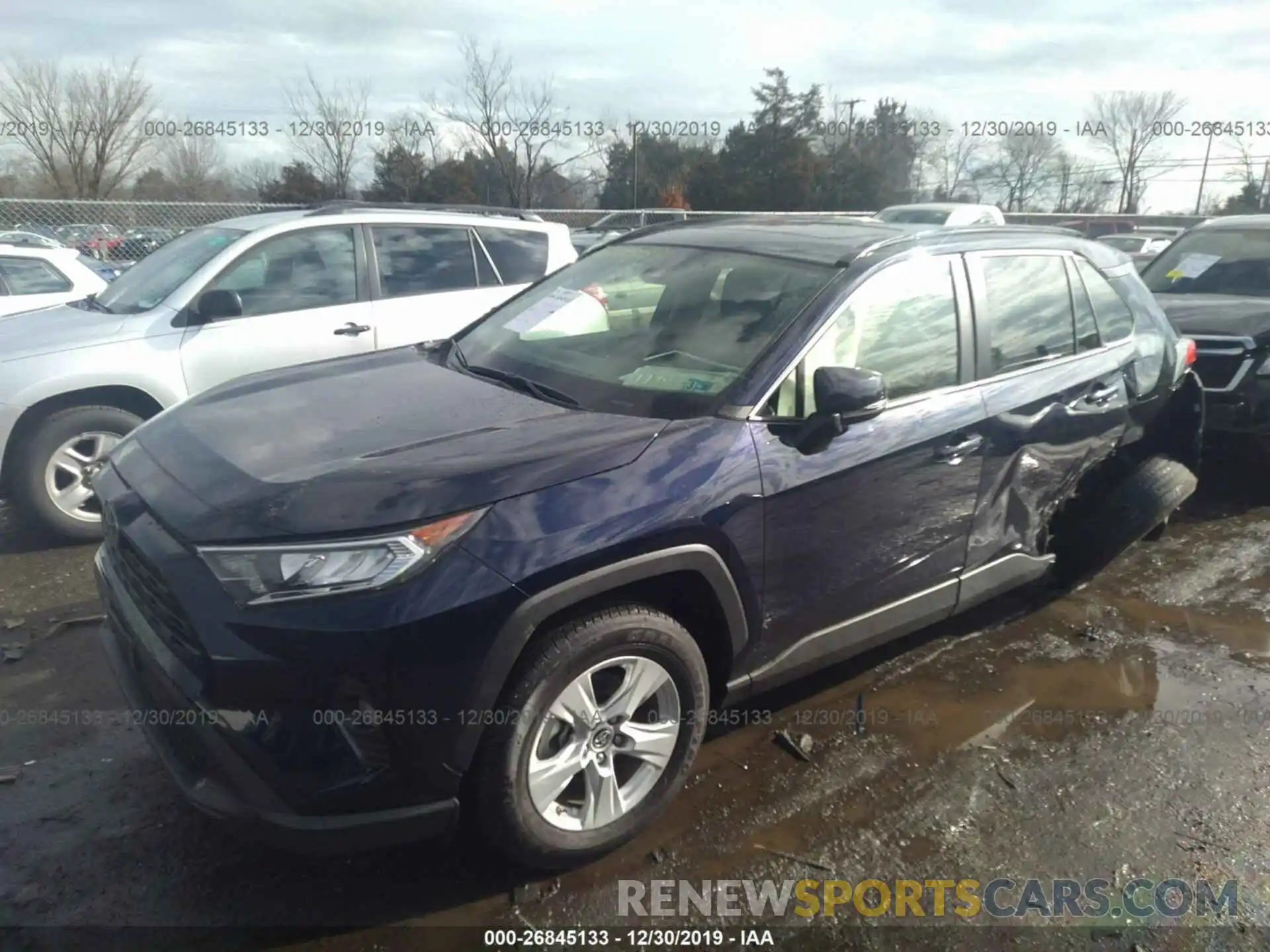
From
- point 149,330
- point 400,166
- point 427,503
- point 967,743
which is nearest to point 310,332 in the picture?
point 149,330

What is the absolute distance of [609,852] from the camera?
274 centimetres

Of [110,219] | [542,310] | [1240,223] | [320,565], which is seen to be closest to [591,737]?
[320,565]

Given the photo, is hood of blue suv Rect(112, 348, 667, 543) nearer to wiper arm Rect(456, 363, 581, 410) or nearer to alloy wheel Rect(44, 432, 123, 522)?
wiper arm Rect(456, 363, 581, 410)

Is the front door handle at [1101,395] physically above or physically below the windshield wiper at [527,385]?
below

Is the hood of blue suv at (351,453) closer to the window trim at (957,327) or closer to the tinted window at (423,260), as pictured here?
the window trim at (957,327)

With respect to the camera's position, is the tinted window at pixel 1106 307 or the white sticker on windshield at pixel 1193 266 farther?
the white sticker on windshield at pixel 1193 266

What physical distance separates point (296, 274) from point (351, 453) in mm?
3584

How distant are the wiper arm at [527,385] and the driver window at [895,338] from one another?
668 millimetres

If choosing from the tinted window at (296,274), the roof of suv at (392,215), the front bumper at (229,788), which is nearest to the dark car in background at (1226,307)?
the roof of suv at (392,215)

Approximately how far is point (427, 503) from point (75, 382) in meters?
3.64

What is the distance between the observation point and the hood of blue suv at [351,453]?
235 centimetres

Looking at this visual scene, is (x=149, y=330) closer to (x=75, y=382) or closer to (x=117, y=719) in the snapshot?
(x=75, y=382)

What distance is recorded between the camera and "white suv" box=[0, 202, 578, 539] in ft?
16.3

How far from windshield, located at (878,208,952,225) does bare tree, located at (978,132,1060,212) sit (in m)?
11.1
